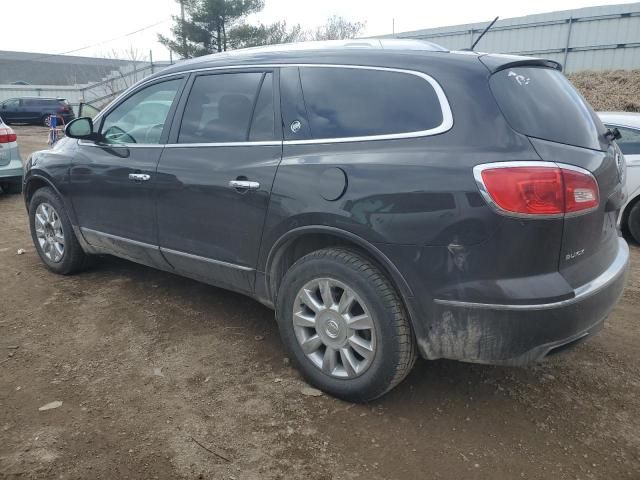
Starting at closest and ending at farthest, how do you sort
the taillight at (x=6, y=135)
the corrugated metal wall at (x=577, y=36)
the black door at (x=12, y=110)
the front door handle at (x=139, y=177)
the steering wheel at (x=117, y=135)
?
the front door handle at (x=139, y=177), the steering wheel at (x=117, y=135), the taillight at (x=6, y=135), the corrugated metal wall at (x=577, y=36), the black door at (x=12, y=110)

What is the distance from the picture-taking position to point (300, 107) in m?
3.04

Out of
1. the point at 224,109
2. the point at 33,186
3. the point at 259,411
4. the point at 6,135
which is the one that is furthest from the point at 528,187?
the point at 6,135

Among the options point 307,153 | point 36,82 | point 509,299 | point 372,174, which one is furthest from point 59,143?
point 36,82

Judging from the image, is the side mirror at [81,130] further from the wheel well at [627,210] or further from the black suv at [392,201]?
the wheel well at [627,210]

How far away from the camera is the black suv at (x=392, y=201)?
2.35 m

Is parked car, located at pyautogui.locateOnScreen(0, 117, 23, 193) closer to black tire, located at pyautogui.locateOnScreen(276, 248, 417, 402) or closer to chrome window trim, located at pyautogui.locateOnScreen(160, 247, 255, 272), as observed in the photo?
chrome window trim, located at pyautogui.locateOnScreen(160, 247, 255, 272)

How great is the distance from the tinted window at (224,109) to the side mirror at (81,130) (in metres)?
1.07

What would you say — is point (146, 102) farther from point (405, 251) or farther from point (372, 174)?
point (405, 251)

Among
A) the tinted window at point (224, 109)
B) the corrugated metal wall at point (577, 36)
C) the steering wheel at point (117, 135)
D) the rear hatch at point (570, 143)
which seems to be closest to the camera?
the rear hatch at point (570, 143)

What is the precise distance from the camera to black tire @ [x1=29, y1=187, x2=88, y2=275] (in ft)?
15.1

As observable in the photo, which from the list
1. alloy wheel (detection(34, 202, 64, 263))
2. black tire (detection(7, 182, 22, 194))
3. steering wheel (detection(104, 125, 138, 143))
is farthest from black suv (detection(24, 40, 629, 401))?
black tire (detection(7, 182, 22, 194))

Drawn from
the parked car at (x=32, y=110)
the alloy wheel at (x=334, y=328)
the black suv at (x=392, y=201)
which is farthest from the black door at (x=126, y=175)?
the parked car at (x=32, y=110)

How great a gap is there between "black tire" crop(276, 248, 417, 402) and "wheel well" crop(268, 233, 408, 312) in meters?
0.03

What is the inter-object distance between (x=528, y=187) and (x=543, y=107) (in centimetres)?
54
